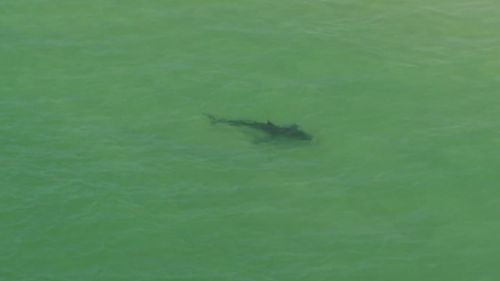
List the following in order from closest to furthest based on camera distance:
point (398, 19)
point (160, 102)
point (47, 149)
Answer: point (47, 149) < point (160, 102) < point (398, 19)

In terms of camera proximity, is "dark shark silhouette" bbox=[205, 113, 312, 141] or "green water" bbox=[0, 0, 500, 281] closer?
"green water" bbox=[0, 0, 500, 281]

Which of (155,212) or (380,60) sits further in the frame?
(380,60)

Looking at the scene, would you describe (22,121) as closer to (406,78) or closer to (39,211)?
(39,211)

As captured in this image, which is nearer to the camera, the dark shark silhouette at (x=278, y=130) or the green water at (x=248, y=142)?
the green water at (x=248, y=142)

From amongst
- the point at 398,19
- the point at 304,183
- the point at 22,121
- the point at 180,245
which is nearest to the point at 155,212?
the point at 180,245

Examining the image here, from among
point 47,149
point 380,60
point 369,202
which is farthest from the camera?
point 380,60

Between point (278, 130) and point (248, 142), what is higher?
point (278, 130)


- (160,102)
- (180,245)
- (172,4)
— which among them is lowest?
(180,245)

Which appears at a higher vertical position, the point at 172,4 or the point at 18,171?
the point at 172,4
